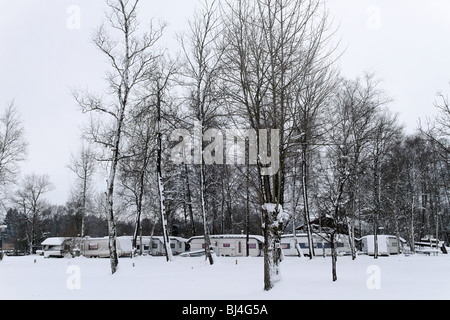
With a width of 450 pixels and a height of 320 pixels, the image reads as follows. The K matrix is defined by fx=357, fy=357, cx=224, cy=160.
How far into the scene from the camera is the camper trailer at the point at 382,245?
37500mm

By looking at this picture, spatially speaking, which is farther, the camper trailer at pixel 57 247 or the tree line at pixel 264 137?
the camper trailer at pixel 57 247

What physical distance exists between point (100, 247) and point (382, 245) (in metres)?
31.2

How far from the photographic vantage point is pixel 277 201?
1006 centimetres

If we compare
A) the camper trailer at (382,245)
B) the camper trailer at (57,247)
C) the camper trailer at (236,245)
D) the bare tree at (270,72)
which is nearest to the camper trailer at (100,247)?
the camper trailer at (57,247)

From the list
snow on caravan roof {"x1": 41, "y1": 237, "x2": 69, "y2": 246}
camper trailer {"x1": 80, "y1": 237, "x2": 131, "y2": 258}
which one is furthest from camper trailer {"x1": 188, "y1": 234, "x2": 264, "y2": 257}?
snow on caravan roof {"x1": 41, "y1": 237, "x2": 69, "y2": 246}

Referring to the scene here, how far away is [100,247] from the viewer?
135ft

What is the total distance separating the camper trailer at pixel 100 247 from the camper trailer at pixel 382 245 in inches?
1056

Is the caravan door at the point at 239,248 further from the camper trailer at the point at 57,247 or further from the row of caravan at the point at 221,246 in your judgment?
the camper trailer at the point at 57,247

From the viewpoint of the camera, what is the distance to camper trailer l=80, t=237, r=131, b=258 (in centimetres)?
4091

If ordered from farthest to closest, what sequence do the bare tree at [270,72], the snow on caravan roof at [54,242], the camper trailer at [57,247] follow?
the snow on caravan roof at [54,242], the camper trailer at [57,247], the bare tree at [270,72]
